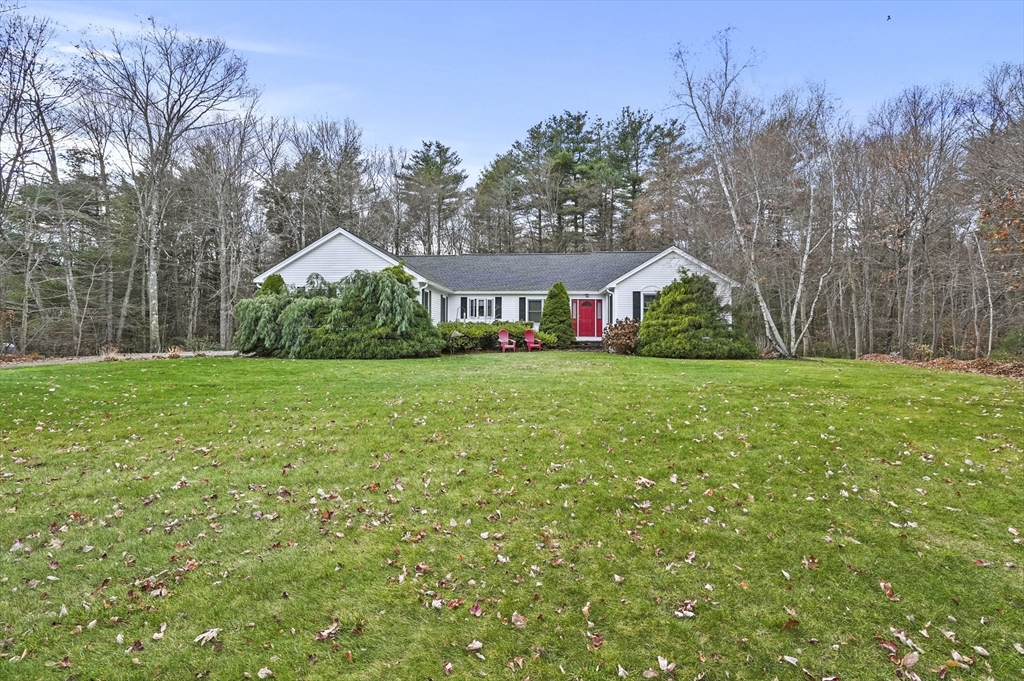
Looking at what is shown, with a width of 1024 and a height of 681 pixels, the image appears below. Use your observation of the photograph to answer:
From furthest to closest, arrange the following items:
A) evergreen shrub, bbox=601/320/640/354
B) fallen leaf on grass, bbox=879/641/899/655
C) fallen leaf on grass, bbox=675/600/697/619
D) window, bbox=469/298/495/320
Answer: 1. window, bbox=469/298/495/320
2. evergreen shrub, bbox=601/320/640/354
3. fallen leaf on grass, bbox=675/600/697/619
4. fallen leaf on grass, bbox=879/641/899/655

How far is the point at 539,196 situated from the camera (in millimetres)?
33938

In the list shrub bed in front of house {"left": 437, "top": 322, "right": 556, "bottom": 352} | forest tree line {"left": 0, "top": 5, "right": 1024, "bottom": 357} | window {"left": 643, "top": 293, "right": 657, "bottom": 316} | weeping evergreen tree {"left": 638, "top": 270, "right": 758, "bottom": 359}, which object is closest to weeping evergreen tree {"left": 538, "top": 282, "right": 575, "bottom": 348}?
shrub bed in front of house {"left": 437, "top": 322, "right": 556, "bottom": 352}

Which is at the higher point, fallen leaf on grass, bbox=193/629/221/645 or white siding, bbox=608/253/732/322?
white siding, bbox=608/253/732/322

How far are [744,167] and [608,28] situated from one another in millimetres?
6862

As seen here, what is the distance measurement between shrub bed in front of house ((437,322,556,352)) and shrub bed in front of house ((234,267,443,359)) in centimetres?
229

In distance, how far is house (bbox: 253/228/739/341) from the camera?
2169cm

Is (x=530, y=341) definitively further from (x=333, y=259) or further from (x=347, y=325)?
(x=333, y=259)

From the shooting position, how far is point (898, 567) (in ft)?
12.2

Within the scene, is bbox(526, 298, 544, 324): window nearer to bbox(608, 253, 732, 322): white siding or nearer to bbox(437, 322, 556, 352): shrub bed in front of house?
bbox(437, 322, 556, 352): shrub bed in front of house

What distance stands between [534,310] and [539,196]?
12.8 m

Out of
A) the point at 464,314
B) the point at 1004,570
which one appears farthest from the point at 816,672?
the point at 464,314

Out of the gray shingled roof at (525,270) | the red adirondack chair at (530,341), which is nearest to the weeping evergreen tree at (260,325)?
the gray shingled roof at (525,270)

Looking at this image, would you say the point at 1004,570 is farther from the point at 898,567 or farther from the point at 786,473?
the point at 786,473

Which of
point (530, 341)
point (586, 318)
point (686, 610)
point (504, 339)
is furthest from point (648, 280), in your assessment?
point (686, 610)
